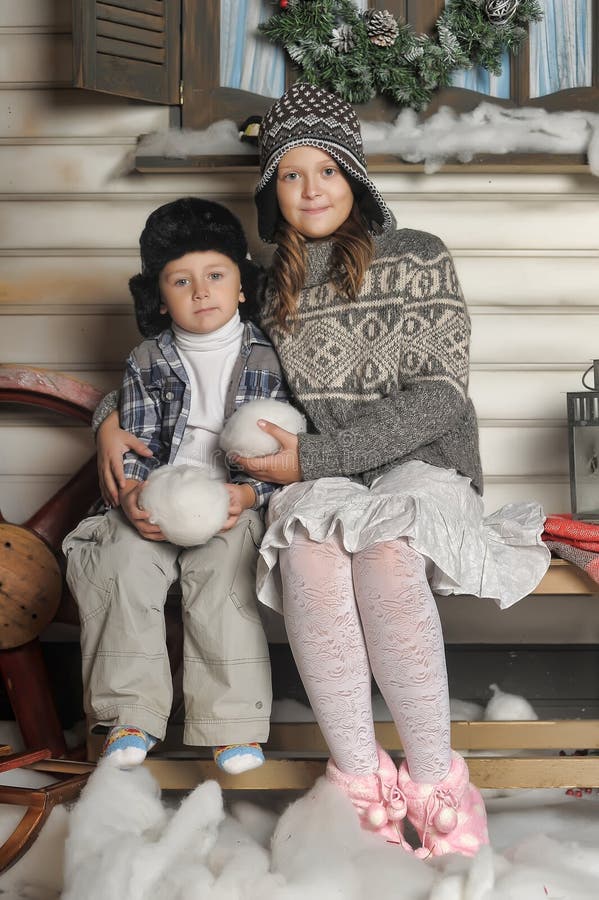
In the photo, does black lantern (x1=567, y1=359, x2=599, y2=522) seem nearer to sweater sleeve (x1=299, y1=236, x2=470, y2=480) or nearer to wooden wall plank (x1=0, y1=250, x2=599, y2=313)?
sweater sleeve (x1=299, y1=236, x2=470, y2=480)

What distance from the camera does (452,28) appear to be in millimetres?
2150

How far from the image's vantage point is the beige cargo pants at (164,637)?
148 cm

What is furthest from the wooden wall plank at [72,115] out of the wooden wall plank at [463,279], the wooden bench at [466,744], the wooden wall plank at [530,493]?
the wooden wall plank at [530,493]

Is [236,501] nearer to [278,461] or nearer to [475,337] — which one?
[278,461]

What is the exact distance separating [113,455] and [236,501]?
28 centimetres

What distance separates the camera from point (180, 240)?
68.1 inches

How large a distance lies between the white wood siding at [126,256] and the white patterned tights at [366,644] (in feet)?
2.93

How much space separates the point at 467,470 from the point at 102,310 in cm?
104

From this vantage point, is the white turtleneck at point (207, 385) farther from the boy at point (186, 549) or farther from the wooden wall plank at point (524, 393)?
the wooden wall plank at point (524, 393)

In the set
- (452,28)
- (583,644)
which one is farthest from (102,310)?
(583,644)

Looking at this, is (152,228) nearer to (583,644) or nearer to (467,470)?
(467,470)

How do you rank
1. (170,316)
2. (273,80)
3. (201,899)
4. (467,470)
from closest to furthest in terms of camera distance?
1. (201,899)
2. (467,470)
3. (170,316)
4. (273,80)

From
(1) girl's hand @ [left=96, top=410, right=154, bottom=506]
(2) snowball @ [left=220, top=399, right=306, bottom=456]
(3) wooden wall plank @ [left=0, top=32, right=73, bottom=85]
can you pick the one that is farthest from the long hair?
(3) wooden wall plank @ [left=0, top=32, right=73, bottom=85]

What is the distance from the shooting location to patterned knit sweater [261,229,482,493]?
1633 millimetres
